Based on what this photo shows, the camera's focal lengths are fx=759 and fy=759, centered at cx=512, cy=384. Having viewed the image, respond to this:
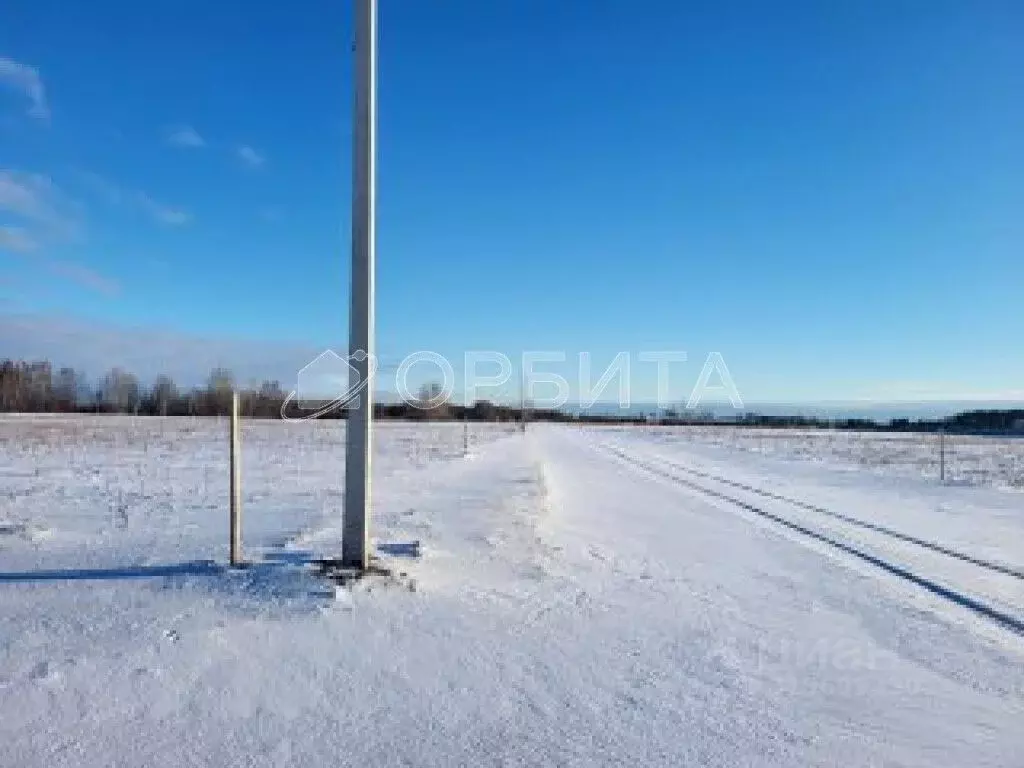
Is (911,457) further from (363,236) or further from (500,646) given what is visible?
(500,646)

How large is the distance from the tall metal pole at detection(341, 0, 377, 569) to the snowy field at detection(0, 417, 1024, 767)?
1096 millimetres

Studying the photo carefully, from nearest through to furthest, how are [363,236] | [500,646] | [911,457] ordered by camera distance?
[500,646]
[363,236]
[911,457]

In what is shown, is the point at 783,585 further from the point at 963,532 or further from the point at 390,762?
the point at 963,532

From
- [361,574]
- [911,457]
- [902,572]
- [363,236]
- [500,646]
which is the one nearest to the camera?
[500,646]

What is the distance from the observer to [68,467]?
19750mm

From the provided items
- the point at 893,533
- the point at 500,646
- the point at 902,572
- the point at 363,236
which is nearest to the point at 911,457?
the point at 893,533

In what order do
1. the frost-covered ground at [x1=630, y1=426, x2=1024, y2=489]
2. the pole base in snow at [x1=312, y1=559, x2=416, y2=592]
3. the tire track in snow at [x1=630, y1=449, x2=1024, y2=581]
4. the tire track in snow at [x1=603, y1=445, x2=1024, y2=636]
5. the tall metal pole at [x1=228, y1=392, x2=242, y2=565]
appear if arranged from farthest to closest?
the frost-covered ground at [x1=630, y1=426, x2=1024, y2=489] < the tire track in snow at [x1=630, y1=449, x2=1024, y2=581] < the tall metal pole at [x1=228, y1=392, x2=242, y2=565] < the tire track in snow at [x1=603, y1=445, x2=1024, y2=636] < the pole base in snow at [x1=312, y1=559, x2=416, y2=592]

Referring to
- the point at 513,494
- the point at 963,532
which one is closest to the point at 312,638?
the point at 513,494

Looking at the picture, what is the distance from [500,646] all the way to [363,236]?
3.36 meters

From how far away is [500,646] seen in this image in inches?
187

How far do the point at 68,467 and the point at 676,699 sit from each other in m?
20.1

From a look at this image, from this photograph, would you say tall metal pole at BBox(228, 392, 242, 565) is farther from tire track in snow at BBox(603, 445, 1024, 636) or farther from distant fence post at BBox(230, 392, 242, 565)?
tire track in snow at BBox(603, 445, 1024, 636)

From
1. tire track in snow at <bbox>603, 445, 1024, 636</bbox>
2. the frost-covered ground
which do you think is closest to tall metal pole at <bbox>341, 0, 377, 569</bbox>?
A: tire track in snow at <bbox>603, 445, 1024, 636</bbox>

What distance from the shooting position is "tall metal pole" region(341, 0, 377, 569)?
20.1 ft
